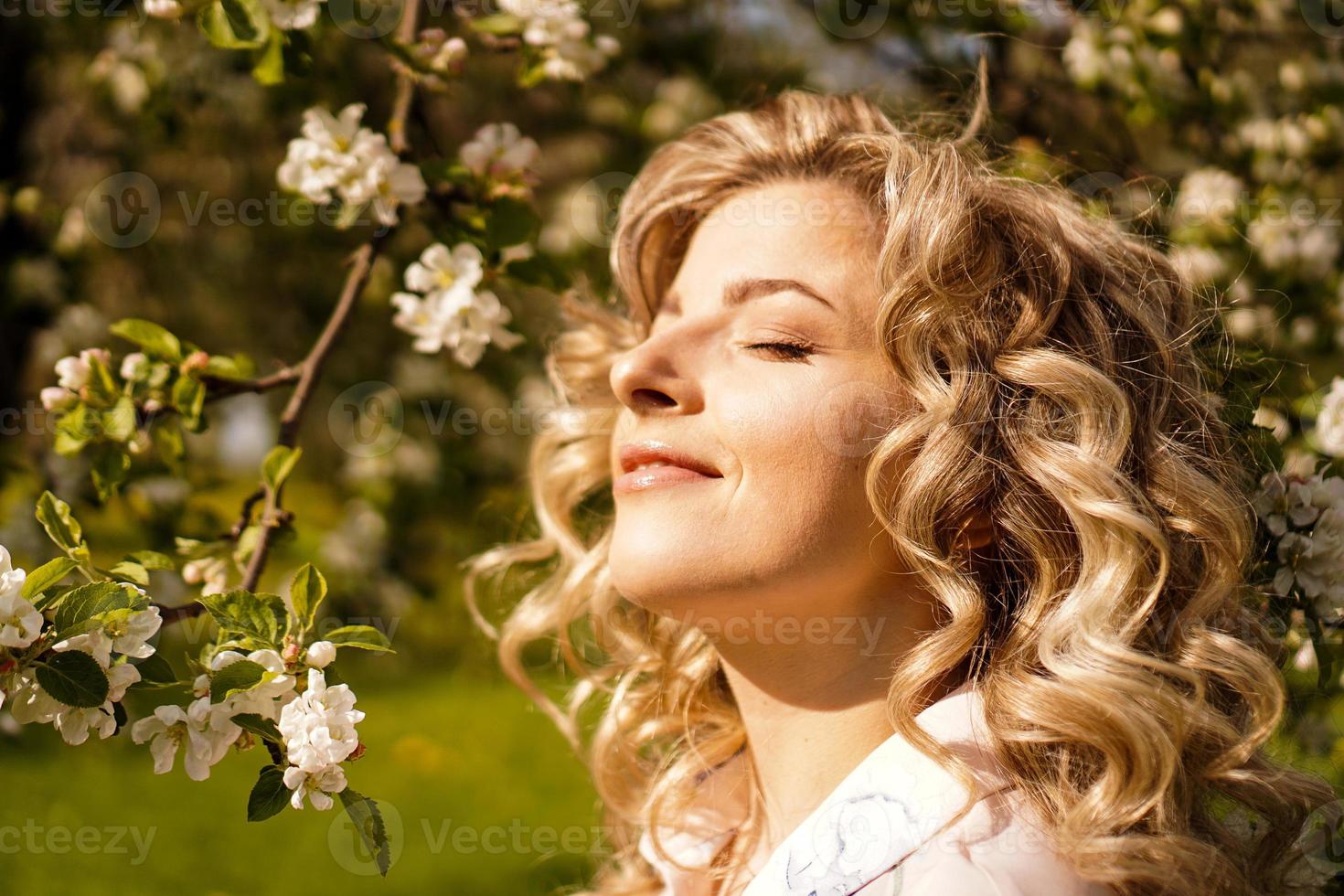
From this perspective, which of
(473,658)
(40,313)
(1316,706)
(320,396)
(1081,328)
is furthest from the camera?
(320,396)

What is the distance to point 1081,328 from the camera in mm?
1751

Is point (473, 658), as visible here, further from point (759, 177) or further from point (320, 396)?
point (759, 177)

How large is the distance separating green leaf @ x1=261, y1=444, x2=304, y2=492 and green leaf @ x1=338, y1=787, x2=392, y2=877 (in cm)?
56

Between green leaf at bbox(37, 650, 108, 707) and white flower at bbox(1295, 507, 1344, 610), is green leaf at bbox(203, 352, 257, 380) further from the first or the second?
white flower at bbox(1295, 507, 1344, 610)

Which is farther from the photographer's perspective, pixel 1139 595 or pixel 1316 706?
pixel 1316 706

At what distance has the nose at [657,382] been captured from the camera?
5.59 feet

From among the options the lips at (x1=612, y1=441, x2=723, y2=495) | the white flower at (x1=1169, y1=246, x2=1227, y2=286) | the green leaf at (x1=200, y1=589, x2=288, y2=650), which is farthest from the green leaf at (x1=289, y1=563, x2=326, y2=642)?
the white flower at (x1=1169, y1=246, x2=1227, y2=286)

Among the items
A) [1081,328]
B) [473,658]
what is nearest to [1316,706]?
[1081,328]

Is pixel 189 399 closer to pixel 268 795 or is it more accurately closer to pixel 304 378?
pixel 304 378

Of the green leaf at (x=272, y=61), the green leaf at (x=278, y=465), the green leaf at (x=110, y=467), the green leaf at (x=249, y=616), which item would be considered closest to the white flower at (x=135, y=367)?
the green leaf at (x=110, y=467)

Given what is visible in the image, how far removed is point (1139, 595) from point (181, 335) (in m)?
4.45

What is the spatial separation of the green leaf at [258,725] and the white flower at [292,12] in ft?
3.59

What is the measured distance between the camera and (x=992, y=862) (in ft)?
4.56

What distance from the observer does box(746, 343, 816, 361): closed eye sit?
1.69 meters
